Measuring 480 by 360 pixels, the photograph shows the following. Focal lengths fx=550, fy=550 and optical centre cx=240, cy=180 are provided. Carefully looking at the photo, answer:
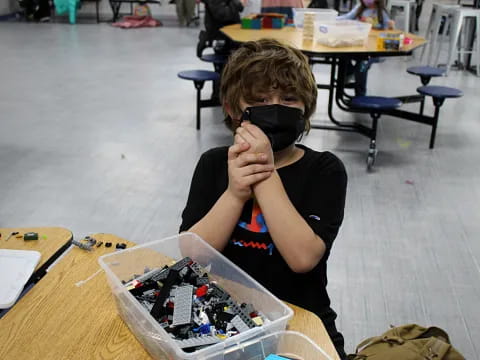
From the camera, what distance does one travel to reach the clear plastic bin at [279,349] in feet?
2.82

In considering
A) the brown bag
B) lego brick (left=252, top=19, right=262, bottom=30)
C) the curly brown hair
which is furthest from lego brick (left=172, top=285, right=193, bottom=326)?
lego brick (left=252, top=19, right=262, bottom=30)

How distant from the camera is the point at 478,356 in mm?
1975

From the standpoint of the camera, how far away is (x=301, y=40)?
428 centimetres

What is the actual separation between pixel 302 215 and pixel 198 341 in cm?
46

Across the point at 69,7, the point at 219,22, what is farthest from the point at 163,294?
the point at 69,7

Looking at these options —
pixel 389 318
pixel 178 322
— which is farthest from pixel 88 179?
pixel 178 322

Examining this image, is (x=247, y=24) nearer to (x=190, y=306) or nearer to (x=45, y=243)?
(x=45, y=243)

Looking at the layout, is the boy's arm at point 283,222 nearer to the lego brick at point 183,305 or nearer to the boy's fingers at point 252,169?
the boy's fingers at point 252,169

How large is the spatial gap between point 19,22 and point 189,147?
308 inches

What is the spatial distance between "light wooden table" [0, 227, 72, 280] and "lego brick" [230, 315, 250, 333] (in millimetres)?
504

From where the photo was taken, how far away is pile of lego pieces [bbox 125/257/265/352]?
0.89m

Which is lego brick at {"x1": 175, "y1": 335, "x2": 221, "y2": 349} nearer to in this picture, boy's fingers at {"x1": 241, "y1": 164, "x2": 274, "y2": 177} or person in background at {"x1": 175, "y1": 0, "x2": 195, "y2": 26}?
boy's fingers at {"x1": 241, "y1": 164, "x2": 274, "y2": 177}

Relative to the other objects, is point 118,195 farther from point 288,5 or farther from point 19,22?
point 19,22

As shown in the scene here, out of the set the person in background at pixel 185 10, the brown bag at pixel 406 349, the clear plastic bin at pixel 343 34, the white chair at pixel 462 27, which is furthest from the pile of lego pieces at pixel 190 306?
the person in background at pixel 185 10
